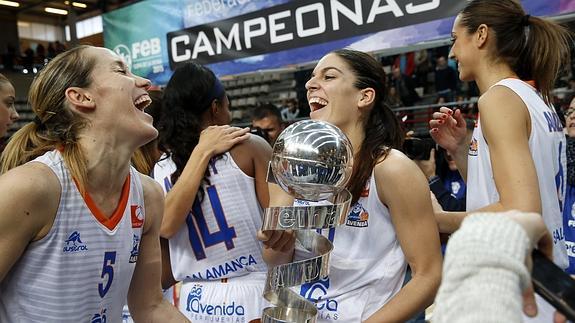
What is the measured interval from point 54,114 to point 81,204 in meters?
0.31

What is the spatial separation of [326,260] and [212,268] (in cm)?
100

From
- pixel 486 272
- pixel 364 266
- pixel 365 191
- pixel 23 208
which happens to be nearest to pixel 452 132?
pixel 365 191

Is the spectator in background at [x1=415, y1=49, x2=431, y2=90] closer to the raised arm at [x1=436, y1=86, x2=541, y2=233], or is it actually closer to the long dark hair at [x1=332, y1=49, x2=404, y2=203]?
the long dark hair at [x1=332, y1=49, x2=404, y2=203]

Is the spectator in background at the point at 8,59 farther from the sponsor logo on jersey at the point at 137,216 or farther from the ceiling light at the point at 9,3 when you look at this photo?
the sponsor logo on jersey at the point at 137,216

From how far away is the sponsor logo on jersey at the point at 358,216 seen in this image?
5.70ft

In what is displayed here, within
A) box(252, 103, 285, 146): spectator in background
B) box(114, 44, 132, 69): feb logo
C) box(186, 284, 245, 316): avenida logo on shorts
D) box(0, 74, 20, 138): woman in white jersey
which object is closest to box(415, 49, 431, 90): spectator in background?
box(252, 103, 285, 146): spectator in background

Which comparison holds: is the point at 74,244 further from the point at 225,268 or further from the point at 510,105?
the point at 510,105

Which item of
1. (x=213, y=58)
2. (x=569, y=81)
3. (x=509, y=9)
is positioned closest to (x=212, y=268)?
(x=509, y=9)

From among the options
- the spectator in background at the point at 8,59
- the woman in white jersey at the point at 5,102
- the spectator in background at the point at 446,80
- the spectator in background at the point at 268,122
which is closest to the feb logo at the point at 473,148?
the woman in white jersey at the point at 5,102

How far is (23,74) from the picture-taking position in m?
20.5

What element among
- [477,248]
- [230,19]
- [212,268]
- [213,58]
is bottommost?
[212,268]

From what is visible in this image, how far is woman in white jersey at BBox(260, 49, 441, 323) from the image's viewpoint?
5.33 ft

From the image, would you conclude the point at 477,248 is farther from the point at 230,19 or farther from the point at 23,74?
the point at 23,74

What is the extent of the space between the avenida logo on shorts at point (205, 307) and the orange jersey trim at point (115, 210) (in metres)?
0.69
